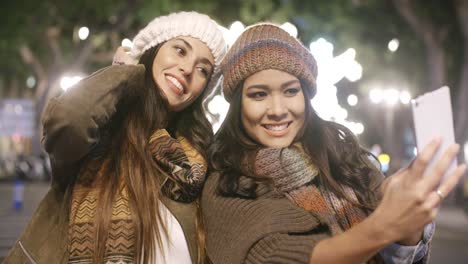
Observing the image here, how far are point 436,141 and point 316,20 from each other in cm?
1954

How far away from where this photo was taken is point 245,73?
2.74 metres

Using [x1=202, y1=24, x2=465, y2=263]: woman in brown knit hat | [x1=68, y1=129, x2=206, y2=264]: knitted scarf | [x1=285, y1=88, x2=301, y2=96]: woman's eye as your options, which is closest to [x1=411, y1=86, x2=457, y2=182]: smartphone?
[x1=202, y1=24, x2=465, y2=263]: woman in brown knit hat

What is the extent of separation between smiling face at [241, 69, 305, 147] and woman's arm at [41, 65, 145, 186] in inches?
23.0

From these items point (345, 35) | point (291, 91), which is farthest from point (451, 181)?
point (345, 35)

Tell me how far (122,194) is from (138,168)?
0.14 m

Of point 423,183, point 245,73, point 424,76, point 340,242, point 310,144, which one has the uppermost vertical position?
point 424,76

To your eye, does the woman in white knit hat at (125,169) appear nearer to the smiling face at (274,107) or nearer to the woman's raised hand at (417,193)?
the smiling face at (274,107)

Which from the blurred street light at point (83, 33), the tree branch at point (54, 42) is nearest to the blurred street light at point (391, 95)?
the blurred street light at point (83, 33)

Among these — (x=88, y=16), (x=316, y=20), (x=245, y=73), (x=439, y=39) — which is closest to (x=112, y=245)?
(x=245, y=73)

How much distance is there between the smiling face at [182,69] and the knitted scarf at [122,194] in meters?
0.23

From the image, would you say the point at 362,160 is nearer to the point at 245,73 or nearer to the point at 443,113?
the point at 245,73

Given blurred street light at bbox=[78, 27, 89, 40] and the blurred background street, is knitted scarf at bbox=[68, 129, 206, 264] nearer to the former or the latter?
the blurred background street

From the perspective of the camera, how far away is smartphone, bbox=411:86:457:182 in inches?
67.2

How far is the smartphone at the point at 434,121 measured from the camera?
5.60ft
